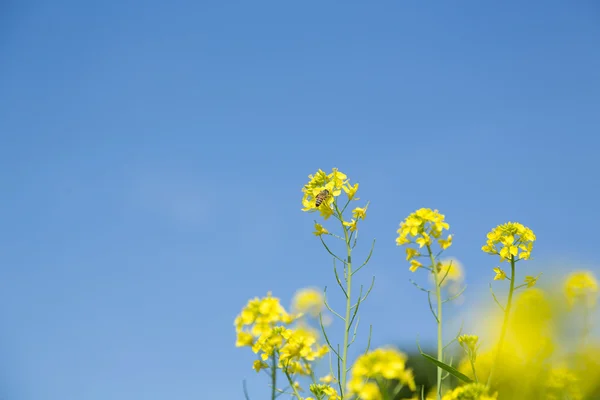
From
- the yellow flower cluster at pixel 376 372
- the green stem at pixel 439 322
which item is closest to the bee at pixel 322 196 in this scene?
the green stem at pixel 439 322

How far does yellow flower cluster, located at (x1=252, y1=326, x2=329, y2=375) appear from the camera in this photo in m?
2.70

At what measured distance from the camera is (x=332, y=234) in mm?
3680

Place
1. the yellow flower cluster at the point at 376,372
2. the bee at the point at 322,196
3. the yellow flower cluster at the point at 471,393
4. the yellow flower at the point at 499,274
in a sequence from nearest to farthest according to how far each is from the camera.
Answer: the yellow flower cluster at the point at 376,372
the yellow flower cluster at the point at 471,393
the yellow flower at the point at 499,274
the bee at the point at 322,196

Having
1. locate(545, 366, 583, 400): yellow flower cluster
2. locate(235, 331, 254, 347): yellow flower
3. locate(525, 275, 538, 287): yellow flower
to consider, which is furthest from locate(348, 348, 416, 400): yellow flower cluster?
locate(525, 275, 538, 287): yellow flower

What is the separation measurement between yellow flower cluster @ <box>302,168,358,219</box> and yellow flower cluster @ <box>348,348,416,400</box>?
1.67 metres

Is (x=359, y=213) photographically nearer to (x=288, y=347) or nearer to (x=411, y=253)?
(x=411, y=253)

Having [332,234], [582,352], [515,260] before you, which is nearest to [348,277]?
[332,234]

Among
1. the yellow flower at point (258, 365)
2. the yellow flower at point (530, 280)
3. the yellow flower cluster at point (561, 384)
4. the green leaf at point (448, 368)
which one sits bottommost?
the yellow flower cluster at point (561, 384)

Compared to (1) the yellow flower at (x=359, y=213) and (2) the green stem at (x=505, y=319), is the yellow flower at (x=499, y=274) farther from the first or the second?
(1) the yellow flower at (x=359, y=213)

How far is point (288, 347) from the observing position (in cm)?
276

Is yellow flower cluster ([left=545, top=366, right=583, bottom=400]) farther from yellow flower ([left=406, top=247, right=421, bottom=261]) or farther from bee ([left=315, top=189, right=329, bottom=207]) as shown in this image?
bee ([left=315, top=189, right=329, bottom=207])

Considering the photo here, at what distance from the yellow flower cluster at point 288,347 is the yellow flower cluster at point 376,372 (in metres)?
0.66

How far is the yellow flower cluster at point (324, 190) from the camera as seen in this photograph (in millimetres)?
3668

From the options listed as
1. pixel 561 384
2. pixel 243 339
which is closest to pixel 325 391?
pixel 243 339
